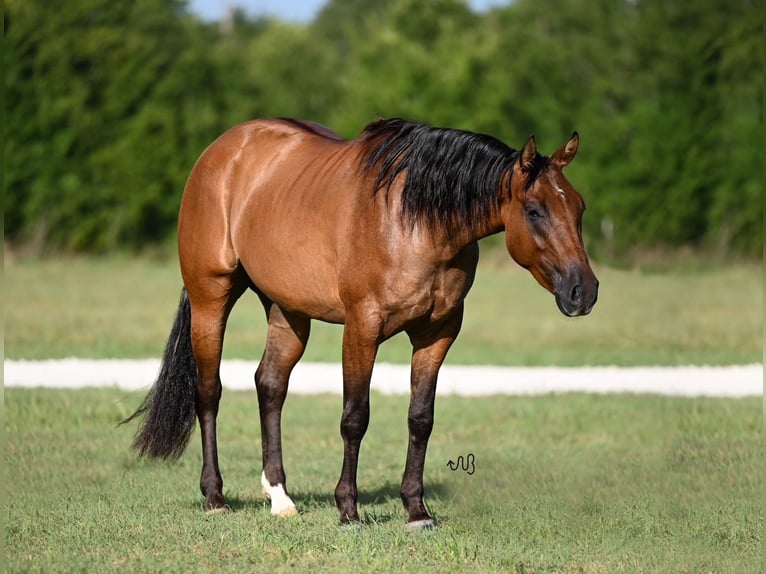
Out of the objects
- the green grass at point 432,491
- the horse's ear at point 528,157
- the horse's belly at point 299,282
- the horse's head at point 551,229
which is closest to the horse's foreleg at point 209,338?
the horse's belly at point 299,282

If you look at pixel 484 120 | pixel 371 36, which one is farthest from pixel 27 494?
pixel 371 36

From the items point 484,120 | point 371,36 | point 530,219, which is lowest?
point 530,219

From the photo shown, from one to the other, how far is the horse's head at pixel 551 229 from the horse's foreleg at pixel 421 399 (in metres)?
0.74

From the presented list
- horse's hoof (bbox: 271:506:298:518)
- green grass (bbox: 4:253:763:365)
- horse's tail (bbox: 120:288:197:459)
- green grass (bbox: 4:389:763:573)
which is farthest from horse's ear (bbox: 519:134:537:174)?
green grass (bbox: 4:253:763:365)

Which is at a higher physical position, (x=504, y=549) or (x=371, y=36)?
(x=371, y=36)

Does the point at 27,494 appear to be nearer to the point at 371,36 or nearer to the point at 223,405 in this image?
the point at 223,405

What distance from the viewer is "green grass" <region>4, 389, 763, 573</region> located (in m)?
5.95

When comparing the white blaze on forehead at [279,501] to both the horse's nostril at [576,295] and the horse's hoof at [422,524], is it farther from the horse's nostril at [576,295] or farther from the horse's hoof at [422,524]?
the horse's nostril at [576,295]

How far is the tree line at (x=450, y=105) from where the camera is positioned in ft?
81.9

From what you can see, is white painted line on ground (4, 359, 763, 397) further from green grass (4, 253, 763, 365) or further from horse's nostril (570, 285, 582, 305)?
horse's nostril (570, 285, 582, 305)

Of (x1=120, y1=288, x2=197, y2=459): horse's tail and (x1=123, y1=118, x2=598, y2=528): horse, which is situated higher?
(x1=123, y1=118, x2=598, y2=528): horse

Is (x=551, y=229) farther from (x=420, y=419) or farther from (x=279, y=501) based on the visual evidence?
(x=279, y=501)

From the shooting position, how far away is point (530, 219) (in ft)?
19.5

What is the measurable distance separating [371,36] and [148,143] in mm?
6735
